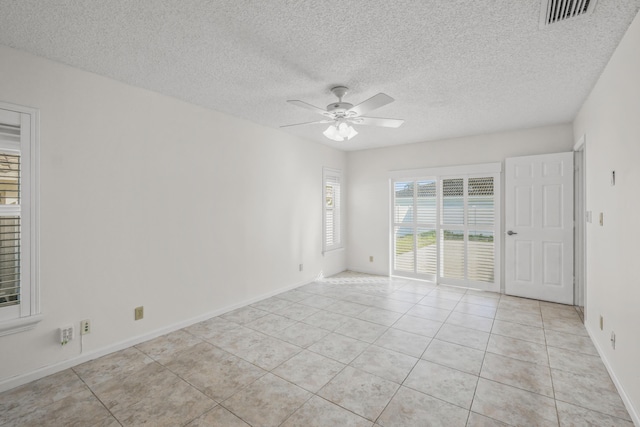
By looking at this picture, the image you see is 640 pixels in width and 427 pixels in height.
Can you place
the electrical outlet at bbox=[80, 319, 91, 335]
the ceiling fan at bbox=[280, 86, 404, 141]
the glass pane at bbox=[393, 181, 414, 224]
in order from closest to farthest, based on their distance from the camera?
the electrical outlet at bbox=[80, 319, 91, 335] → the ceiling fan at bbox=[280, 86, 404, 141] → the glass pane at bbox=[393, 181, 414, 224]

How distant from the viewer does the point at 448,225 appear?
16.3ft

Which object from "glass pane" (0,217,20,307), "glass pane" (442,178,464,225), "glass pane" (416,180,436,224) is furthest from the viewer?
"glass pane" (416,180,436,224)

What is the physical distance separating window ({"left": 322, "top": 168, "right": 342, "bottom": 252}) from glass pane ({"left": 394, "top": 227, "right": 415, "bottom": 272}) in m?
1.11

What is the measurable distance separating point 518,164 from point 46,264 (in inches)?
217

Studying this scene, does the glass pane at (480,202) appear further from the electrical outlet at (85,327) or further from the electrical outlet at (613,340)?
the electrical outlet at (85,327)

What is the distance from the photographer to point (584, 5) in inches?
66.3

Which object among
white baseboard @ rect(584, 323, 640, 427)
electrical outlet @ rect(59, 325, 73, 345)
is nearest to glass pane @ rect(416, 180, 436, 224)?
white baseboard @ rect(584, 323, 640, 427)

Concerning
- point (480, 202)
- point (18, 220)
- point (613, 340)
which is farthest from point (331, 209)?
point (18, 220)

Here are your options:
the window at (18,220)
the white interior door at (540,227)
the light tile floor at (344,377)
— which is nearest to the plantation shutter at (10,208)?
the window at (18,220)

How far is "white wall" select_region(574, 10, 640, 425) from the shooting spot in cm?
185

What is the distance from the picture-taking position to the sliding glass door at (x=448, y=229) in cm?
464

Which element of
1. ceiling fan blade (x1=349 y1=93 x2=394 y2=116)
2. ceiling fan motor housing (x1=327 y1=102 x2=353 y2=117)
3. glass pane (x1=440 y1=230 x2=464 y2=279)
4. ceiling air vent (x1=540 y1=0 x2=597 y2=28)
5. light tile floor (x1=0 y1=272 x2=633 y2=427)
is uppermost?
ceiling air vent (x1=540 y1=0 x2=597 y2=28)

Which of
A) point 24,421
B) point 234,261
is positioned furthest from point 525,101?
point 24,421

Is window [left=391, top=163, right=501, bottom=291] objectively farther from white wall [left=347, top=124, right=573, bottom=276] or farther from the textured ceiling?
the textured ceiling
